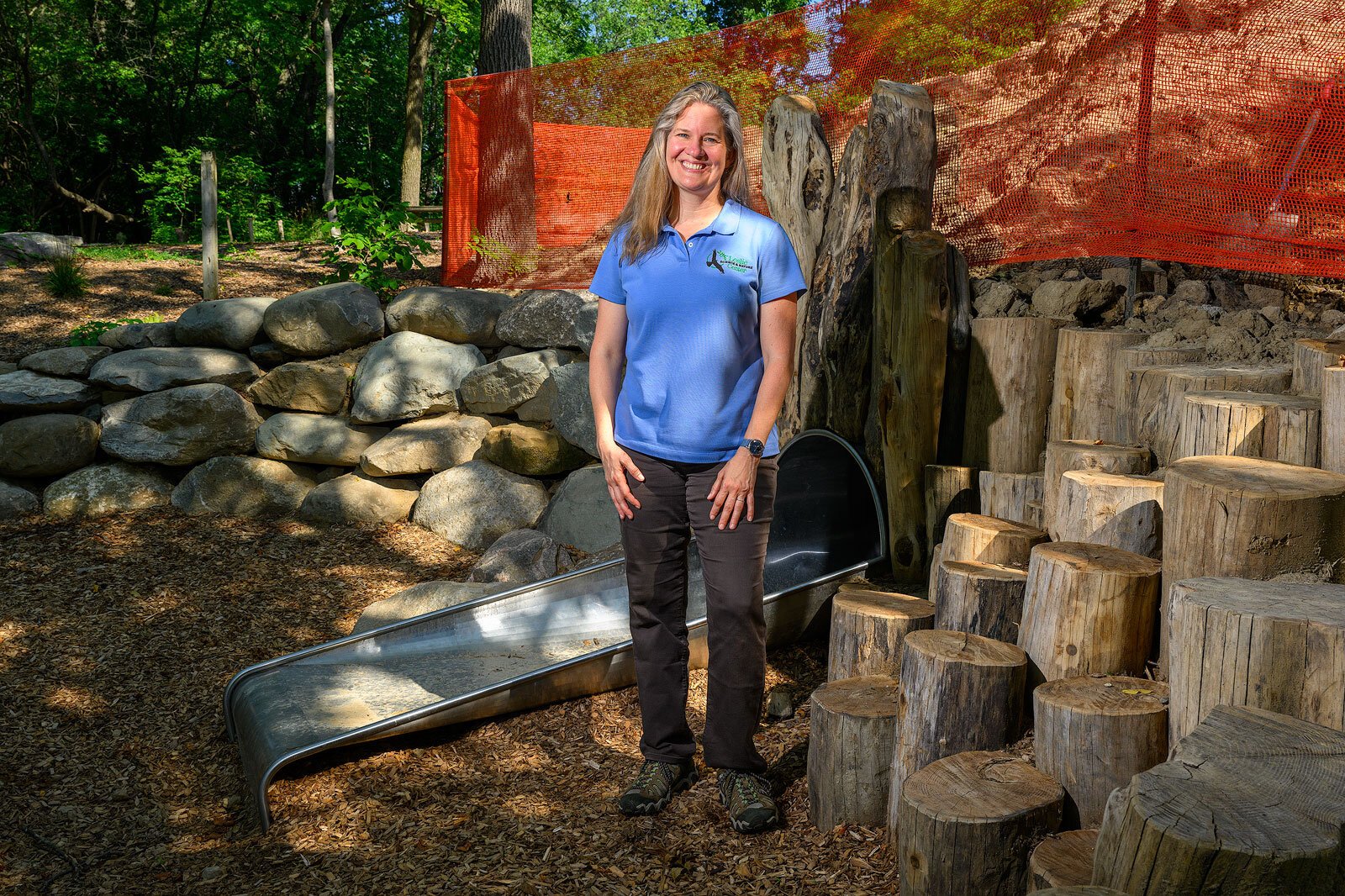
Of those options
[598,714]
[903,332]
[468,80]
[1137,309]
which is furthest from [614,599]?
[468,80]

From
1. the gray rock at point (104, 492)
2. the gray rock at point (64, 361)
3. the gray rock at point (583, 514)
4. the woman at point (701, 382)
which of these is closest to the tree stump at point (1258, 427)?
the woman at point (701, 382)

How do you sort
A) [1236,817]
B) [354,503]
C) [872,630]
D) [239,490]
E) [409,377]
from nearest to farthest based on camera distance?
[1236,817], [872,630], [354,503], [239,490], [409,377]

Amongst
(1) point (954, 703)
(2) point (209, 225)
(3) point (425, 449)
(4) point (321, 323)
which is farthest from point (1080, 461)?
(2) point (209, 225)

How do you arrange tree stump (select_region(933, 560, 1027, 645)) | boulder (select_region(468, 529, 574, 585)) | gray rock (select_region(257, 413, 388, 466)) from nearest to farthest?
tree stump (select_region(933, 560, 1027, 645)), boulder (select_region(468, 529, 574, 585)), gray rock (select_region(257, 413, 388, 466))

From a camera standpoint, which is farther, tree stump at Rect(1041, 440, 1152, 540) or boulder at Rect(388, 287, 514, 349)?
boulder at Rect(388, 287, 514, 349)

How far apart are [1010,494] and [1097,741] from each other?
4.40 feet

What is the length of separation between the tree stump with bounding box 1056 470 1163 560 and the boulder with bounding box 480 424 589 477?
11.4ft

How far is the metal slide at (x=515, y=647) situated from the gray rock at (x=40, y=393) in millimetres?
3597

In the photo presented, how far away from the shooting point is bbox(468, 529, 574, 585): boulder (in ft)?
16.6

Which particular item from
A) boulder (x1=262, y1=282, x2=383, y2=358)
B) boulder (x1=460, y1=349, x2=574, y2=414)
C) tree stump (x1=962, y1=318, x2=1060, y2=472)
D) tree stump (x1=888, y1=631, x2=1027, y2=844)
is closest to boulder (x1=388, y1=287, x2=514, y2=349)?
boulder (x1=262, y1=282, x2=383, y2=358)

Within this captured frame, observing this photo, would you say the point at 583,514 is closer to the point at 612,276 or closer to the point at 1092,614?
the point at 612,276

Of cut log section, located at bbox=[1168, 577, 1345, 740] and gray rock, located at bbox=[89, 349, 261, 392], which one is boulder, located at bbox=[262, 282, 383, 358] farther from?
cut log section, located at bbox=[1168, 577, 1345, 740]

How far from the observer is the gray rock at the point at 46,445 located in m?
6.05

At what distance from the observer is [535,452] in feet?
19.2
